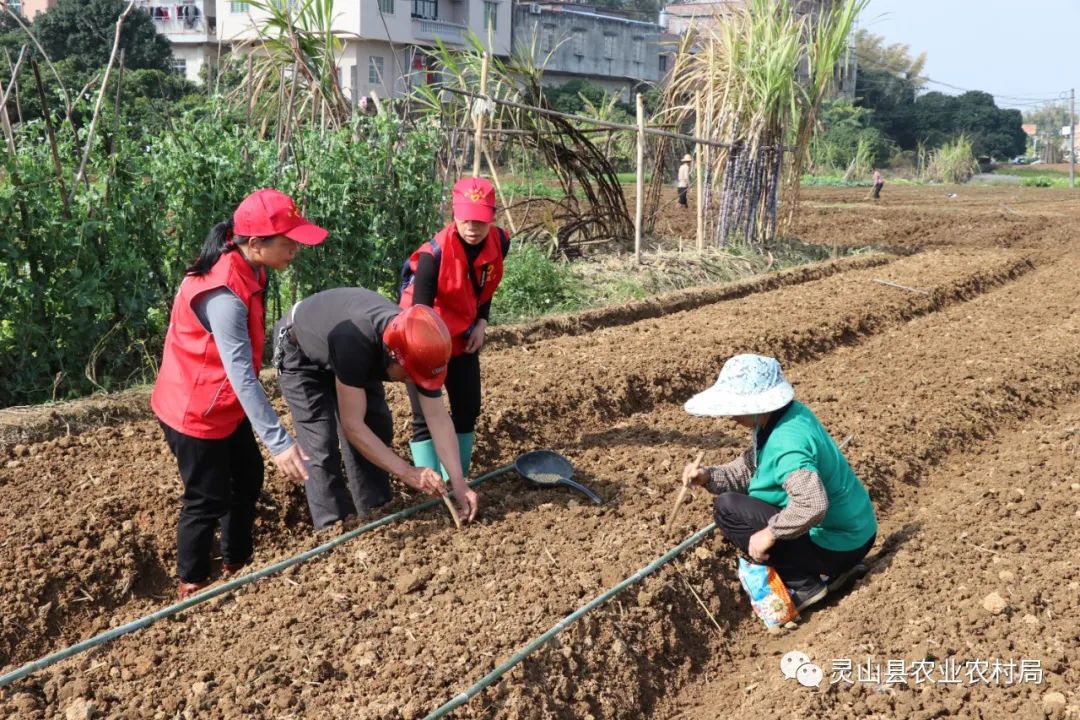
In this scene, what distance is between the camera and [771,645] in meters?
3.80

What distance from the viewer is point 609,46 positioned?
171 feet

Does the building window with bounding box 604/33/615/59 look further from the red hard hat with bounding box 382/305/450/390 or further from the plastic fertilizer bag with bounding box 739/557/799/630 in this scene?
the red hard hat with bounding box 382/305/450/390

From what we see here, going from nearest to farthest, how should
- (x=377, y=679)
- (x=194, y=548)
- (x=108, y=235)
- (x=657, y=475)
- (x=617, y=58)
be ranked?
(x=377, y=679), (x=194, y=548), (x=657, y=475), (x=108, y=235), (x=617, y=58)

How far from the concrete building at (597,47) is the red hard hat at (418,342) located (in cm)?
4625

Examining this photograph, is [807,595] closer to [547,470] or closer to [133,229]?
[547,470]

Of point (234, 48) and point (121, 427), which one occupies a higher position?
point (234, 48)

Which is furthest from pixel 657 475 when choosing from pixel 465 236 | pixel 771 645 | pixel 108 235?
pixel 108 235

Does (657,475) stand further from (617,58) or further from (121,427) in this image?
(617,58)

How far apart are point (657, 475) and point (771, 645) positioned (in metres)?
1.20

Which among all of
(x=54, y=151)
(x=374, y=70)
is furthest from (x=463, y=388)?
(x=374, y=70)

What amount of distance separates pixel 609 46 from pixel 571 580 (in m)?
51.4

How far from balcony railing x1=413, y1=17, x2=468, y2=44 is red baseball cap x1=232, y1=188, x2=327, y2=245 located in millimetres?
33296

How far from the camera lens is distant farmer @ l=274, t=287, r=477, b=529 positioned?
11.1ft

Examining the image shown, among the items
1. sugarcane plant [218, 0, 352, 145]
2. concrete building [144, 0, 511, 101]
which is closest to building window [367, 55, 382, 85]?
sugarcane plant [218, 0, 352, 145]
